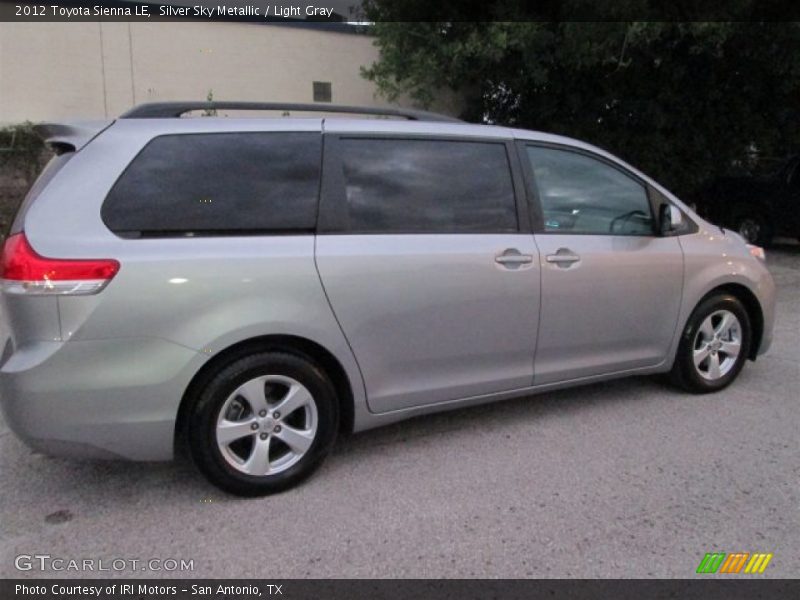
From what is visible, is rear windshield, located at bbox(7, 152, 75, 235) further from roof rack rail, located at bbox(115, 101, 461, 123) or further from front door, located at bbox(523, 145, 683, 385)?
front door, located at bbox(523, 145, 683, 385)

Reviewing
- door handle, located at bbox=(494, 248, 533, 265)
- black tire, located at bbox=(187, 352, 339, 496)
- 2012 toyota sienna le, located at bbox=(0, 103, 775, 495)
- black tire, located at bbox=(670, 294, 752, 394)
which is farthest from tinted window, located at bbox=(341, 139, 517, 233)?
black tire, located at bbox=(670, 294, 752, 394)

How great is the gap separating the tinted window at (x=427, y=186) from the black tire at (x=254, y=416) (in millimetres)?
743

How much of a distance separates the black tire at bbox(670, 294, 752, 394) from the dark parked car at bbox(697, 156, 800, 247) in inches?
271

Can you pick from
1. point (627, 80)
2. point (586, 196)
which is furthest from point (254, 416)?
point (627, 80)

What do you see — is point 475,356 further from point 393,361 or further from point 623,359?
point 623,359

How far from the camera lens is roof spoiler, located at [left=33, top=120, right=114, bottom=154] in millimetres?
2965

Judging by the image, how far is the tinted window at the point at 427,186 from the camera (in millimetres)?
3283

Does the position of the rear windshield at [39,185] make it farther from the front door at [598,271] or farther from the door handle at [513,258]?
the front door at [598,271]

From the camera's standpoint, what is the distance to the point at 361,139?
10.9ft
